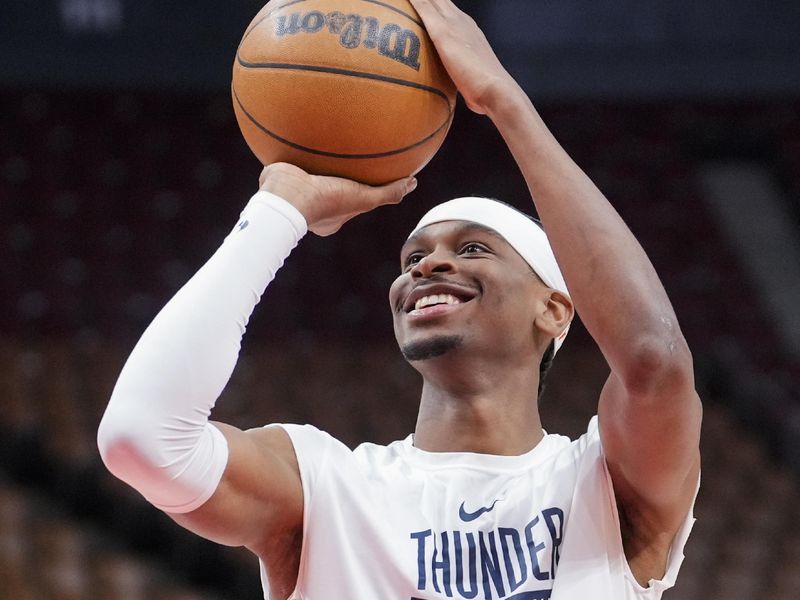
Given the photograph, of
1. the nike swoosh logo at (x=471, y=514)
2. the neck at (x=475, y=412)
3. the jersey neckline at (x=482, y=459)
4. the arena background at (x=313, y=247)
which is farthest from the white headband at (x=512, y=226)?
the arena background at (x=313, y=247)

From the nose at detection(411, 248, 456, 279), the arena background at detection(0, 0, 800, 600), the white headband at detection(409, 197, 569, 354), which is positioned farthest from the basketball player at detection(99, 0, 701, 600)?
the arena background at detection(0, 0, 800, 600)

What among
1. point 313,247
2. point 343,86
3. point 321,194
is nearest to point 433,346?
point 321,194

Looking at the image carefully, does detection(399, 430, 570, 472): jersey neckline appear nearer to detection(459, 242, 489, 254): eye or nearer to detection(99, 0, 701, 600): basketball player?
detection(99, 0, 701, 600): basketball player

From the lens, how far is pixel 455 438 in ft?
9.32

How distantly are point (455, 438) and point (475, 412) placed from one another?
78 millimetres

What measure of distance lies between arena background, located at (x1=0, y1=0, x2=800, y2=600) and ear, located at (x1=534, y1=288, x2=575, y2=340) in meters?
4.26

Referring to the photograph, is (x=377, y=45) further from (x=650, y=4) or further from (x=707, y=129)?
(x=707, y=129)

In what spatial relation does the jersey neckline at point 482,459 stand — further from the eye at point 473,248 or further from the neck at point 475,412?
the eye at point 473,248

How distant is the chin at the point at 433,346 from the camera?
9.05ft

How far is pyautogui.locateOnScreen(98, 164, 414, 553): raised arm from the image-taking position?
2.08 metres

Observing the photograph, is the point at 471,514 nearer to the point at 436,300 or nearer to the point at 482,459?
the point at 482,459

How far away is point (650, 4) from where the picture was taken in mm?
9266

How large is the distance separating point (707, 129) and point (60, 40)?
5792mm

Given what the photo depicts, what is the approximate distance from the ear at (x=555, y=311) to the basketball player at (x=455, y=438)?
0.29 ft
